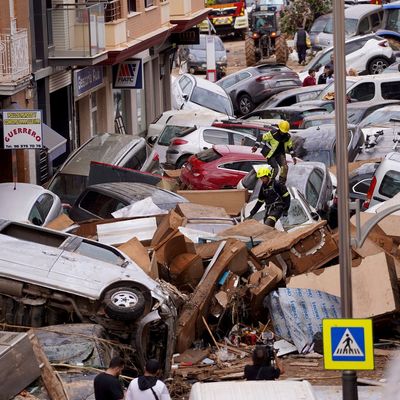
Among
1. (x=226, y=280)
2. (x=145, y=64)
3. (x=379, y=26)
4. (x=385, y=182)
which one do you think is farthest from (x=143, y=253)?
(x=379, y=26)

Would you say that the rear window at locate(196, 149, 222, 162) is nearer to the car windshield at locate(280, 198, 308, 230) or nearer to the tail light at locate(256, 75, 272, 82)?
the car windshield at locate(280, 198, 308, 230)

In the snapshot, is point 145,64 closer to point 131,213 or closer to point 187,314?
point 131,213

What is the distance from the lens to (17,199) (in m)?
21.3

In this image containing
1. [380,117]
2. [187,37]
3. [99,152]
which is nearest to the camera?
[99,152]

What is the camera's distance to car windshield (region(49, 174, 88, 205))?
82.5 feet

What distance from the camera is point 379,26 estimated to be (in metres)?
52.1

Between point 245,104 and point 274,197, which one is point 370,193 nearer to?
point 274,197

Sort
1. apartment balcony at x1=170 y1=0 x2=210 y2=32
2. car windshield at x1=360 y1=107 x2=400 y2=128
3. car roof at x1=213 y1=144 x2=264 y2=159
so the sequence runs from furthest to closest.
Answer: apartment balcony at x1=170 y1=0 x2=210 y2=32
car windshield at x1=360 y1=107 x2=400 y2=128
car roof at x1=213 y1=144 x2=264 y2=159

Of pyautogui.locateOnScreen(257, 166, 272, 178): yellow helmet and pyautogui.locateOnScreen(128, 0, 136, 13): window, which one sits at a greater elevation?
pyautogui.locateOnScreen(128, 0, 136, 13): window

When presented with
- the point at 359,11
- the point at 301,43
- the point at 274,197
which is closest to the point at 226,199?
the point at 274,197

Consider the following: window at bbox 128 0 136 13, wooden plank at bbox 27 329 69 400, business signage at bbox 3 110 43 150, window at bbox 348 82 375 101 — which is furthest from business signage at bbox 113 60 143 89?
wooden plank at bbox 27 329 69 400

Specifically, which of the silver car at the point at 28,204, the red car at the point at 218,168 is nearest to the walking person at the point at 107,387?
the silver car at the point at 28,204

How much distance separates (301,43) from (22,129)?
28.4 metres

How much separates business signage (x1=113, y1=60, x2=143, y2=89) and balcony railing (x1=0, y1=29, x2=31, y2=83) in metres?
8.95
